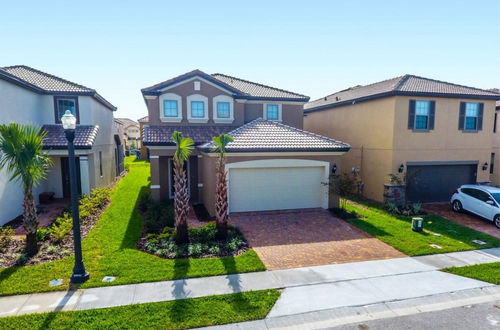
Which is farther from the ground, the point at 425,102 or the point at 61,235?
the point at 425,102

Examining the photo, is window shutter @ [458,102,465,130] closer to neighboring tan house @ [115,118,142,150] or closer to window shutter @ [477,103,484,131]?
window shutter @ [477,103,484,131]

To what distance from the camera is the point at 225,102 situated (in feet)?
61.9

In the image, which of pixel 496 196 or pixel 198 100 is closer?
pixel 496 196

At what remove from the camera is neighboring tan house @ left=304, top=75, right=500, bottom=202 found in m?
17.2

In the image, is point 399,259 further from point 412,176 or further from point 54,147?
point 54,147

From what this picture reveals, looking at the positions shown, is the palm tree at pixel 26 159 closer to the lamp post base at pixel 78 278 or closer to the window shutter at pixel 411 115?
the lamp post base at pixel 78 278

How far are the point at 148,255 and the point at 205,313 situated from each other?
3.88 metres

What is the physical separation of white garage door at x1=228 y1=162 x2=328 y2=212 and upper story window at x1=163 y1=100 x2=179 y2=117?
6143mm

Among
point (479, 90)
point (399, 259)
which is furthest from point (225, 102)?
point (479, 90)

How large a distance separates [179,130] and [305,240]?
10.1m

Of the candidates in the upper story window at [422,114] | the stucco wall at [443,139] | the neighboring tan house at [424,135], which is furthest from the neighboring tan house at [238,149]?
the upper story window at [422,114]

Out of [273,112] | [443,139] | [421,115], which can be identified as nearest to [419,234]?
[421,115]

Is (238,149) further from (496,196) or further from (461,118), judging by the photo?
(461,118)

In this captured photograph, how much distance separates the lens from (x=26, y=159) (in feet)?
30.6
